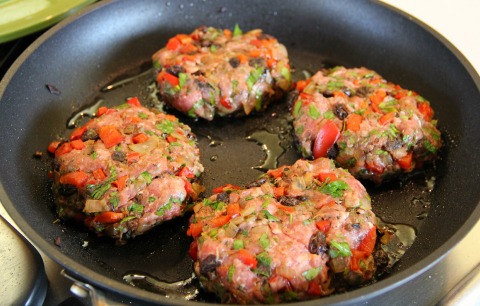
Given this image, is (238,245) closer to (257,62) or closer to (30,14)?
(257,62)

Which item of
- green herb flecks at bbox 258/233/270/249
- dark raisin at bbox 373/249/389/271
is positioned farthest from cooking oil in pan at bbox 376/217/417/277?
green herb flecks at bbox 258/233/270/249

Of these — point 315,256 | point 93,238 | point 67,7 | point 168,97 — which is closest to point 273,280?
point 315,256

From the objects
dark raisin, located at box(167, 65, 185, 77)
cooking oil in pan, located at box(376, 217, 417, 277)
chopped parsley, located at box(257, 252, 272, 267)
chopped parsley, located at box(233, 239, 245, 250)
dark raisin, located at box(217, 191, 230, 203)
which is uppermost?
dark raisin, located at box(167, 65, 185, 77)

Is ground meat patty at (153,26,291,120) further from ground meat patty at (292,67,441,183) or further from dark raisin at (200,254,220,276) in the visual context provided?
dark raisin at (200,254,220,276)

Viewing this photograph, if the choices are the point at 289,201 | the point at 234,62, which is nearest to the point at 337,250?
the point at 289,201

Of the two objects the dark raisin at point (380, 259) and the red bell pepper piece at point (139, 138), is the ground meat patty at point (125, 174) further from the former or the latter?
the dark raisin at point (380, 259)

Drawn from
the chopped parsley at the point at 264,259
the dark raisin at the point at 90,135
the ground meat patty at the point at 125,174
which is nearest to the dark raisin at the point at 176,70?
the ground meat patty at the point at 125,174
